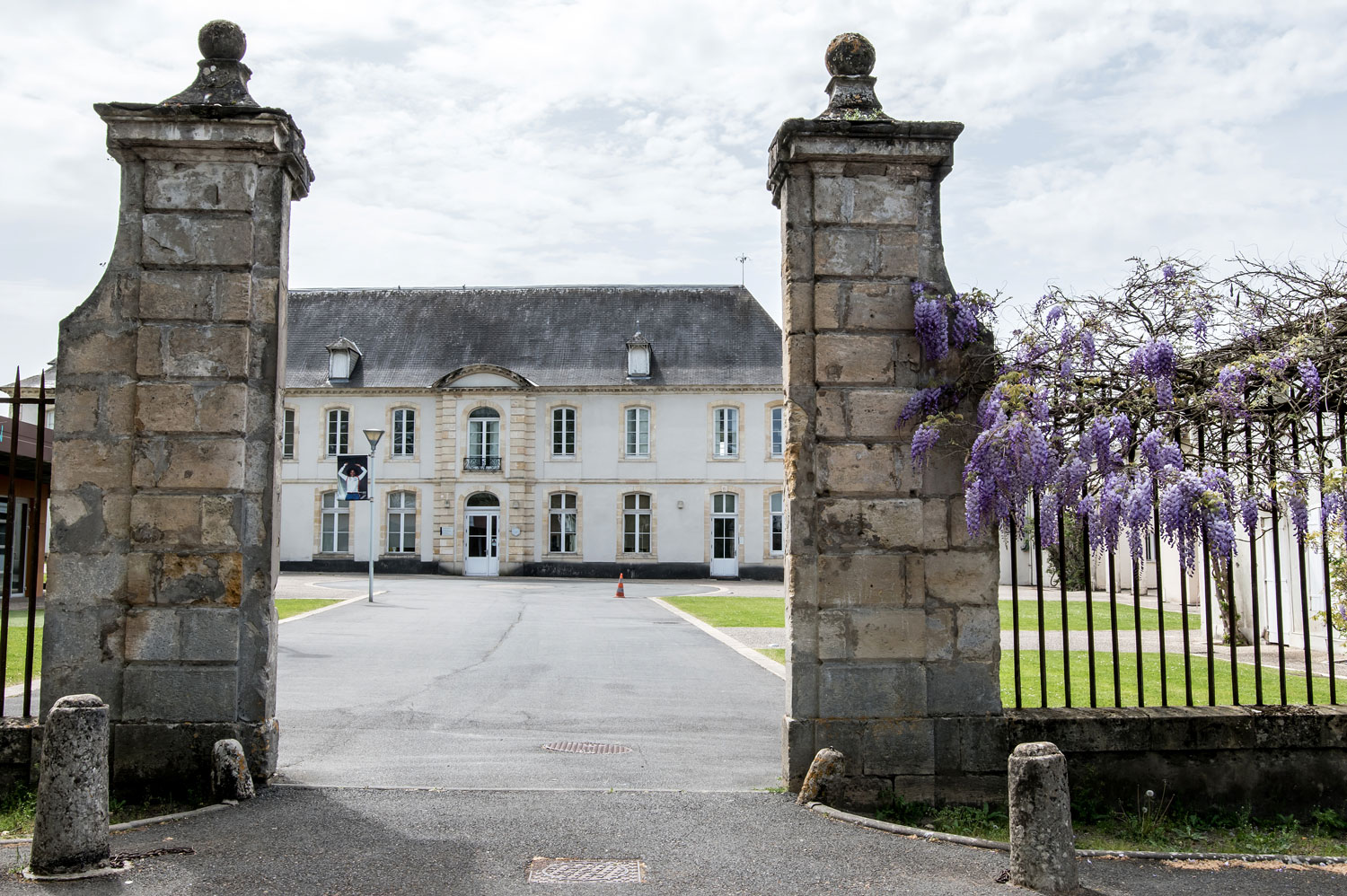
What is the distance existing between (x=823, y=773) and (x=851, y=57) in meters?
3.76

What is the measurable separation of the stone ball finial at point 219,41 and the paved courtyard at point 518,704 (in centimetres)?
387

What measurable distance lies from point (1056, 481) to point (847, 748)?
5.53 feet

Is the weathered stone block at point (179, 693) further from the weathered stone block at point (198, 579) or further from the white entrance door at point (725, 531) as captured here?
the white entrance door at point (725, 531)

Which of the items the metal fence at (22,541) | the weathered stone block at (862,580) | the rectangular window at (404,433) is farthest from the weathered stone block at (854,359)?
the rectangular window at (404,433)

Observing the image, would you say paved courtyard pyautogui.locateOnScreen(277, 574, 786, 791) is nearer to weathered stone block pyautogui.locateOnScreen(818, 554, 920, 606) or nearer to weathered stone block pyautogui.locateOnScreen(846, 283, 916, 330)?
weathered stone block pyautogui.locateOnScreen(818, 554, 920, 606)

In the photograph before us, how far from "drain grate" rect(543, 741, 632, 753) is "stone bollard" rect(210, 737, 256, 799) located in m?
2.29

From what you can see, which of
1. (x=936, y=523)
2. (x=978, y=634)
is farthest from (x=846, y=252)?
(x=978, y=634)

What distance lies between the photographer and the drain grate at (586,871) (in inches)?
166

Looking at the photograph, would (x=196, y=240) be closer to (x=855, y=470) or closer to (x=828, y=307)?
(x=828, y=307)

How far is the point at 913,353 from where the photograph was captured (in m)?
5.50

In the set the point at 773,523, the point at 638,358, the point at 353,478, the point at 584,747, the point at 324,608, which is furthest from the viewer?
the point at 638,358

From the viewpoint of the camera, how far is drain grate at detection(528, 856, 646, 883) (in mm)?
4207

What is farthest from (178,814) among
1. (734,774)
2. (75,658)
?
(734,774)

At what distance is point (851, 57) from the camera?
5762 millimetres
